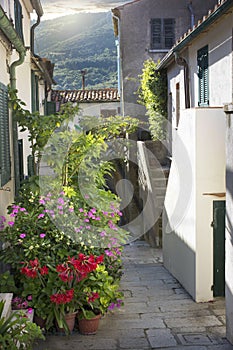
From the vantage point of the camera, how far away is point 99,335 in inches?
267

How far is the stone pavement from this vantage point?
6.47 meters

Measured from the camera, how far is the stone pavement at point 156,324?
21.2 ft

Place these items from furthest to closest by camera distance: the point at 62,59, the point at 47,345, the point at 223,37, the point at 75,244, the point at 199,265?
the point at 62,59 → the point at 223,37 → the point at 199,265 → the point at 75,244 → the point at 47,345

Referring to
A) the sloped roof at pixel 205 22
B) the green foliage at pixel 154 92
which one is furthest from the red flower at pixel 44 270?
the green foliage at pixel 154 92

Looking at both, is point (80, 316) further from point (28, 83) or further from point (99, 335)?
point (28, 83)

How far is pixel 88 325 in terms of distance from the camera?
266 inches

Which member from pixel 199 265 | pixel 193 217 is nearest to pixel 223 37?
pixel 193 217

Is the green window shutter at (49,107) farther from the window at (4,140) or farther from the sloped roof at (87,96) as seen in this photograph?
the window at (4,140)

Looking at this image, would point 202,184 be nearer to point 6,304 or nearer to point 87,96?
point 6,304

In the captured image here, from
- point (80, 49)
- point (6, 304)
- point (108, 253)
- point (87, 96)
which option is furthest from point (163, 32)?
point (80, 49)

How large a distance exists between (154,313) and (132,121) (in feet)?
34.0

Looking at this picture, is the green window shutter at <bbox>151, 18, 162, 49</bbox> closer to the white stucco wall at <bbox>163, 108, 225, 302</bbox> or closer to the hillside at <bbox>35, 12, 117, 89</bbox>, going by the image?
the white stucco wall at <bbox>163, 108, 225, 302</bbox>

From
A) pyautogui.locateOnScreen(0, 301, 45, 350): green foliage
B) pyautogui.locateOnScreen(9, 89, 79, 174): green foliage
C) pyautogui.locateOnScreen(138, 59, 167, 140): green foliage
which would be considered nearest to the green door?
pyautogui.locateOnScreen(9, 89, 79, 174): green foliage

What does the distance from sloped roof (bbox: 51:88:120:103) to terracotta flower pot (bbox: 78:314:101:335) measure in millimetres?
20673
